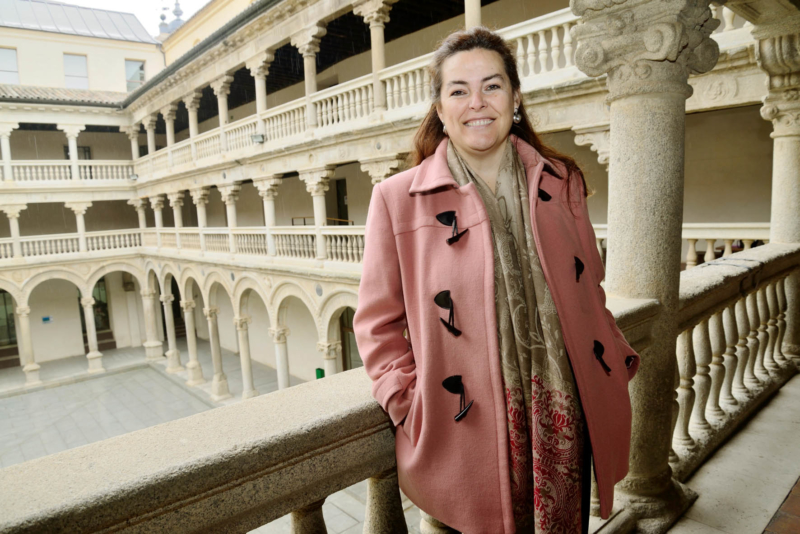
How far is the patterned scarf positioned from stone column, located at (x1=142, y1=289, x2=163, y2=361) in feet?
71.5

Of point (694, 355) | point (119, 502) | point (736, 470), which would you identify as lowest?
point (736, 470)

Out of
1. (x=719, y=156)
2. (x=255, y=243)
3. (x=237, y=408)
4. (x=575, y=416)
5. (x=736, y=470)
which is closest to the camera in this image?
(x=575, y=416)

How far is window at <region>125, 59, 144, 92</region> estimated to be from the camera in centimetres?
2505

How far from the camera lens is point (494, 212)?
1.42 metres

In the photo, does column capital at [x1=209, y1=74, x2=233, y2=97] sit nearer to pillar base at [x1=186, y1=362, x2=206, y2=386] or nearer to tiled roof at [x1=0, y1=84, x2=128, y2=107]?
tiled roof at [x1=0, y1=84, x2=128, y2=107]

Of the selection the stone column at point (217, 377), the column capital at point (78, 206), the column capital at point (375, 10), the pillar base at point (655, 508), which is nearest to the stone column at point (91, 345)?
the column capital at point (78, 206)

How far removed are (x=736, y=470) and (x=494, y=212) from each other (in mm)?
2257

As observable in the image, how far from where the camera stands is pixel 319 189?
12.3 meters

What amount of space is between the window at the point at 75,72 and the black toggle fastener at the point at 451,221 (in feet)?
88.5

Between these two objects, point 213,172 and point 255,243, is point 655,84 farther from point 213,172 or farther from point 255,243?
point 213,172

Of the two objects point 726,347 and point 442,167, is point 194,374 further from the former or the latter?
point 442,167

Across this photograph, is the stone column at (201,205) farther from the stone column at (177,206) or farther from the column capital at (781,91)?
the column capital at (781,91)

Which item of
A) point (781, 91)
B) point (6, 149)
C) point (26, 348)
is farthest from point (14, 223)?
point (781, 91)

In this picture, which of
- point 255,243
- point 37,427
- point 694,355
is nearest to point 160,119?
point 255,243
